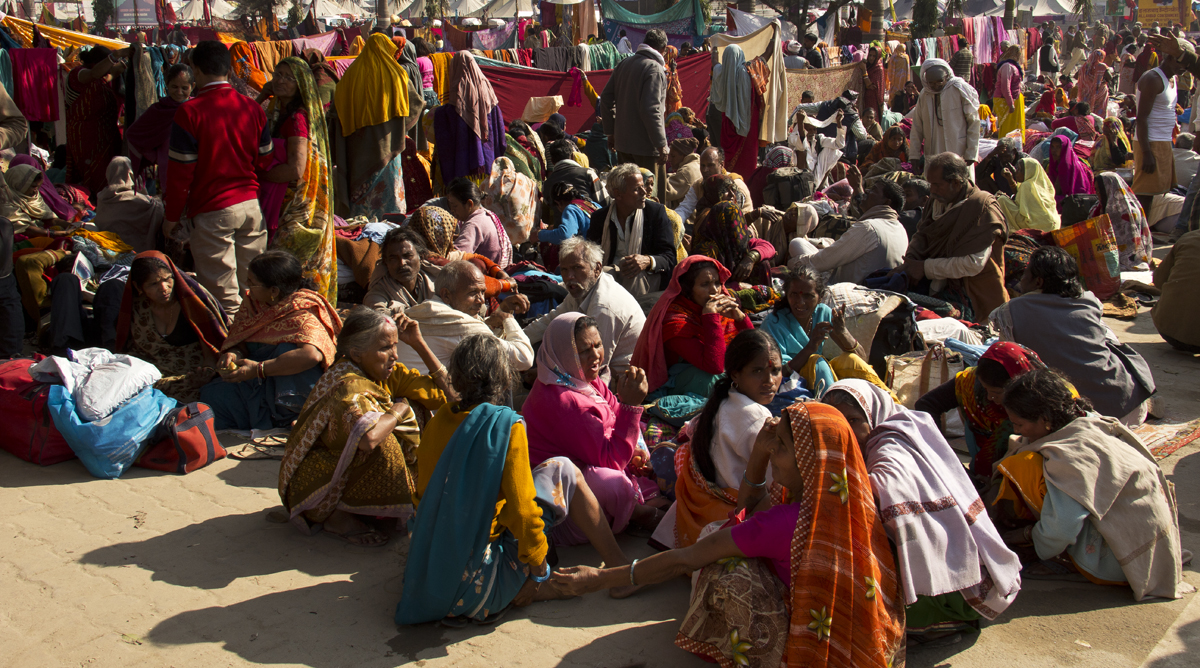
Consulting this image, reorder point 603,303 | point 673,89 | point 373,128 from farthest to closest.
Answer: point 673,89 < point 373,128 < point 603,303

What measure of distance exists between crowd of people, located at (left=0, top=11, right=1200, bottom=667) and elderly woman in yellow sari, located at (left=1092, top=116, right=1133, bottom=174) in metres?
2.44

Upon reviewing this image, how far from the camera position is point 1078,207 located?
735 centimetres

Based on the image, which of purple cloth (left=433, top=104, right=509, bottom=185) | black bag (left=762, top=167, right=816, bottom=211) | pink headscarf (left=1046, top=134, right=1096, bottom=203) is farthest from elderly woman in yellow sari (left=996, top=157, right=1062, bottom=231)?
purple cloth (left=433, top=104, right=509, bottom=185)

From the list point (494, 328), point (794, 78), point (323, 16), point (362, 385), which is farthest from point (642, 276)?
point (323, 16)

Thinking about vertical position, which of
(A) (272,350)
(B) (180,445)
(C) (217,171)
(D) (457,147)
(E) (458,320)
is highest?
(D) (457,147)

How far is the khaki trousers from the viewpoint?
510 cm

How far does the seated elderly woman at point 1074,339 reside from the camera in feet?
13.6

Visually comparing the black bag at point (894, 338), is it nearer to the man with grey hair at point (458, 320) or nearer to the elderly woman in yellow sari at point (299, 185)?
the man with grey hair at point (458, 320)

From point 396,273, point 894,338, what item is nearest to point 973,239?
point 894,338

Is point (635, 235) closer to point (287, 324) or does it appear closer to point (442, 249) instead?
point (442, 249)

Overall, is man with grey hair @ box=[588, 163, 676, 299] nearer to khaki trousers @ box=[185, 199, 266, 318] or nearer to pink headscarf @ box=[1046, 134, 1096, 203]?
khaki trousers @ box=[185, 199, 266, 318]

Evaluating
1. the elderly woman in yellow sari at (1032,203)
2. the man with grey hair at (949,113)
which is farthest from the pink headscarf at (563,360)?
the man with grey hair at (949,113)

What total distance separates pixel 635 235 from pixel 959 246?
2.10 meters

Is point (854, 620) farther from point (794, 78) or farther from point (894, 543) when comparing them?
point (794, 78)
